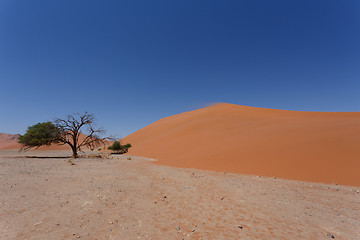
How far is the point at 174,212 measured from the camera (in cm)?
484

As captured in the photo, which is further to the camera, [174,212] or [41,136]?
[41,136]

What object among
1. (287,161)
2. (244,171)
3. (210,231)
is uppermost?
(287,161)

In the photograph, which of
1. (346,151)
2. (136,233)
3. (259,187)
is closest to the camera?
(136,233)

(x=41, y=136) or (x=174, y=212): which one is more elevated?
(x=41, y=136)

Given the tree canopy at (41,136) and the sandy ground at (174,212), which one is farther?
the tree canopy at (41,136)

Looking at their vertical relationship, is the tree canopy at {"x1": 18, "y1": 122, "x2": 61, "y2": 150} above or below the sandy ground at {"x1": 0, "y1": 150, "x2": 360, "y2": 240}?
above

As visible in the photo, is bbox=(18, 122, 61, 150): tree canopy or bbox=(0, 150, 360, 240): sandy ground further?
bbox=(18, 122, 61, 150): tree canopy

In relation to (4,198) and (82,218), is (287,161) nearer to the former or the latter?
(82,218)

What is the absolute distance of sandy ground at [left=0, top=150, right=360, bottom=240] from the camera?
11.9ft

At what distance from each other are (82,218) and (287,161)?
12.8 meters

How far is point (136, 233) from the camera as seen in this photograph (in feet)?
11.8

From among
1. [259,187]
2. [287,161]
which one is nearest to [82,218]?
[259,187]

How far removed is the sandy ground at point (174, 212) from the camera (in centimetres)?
363

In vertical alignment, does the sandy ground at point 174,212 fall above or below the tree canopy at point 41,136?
below
